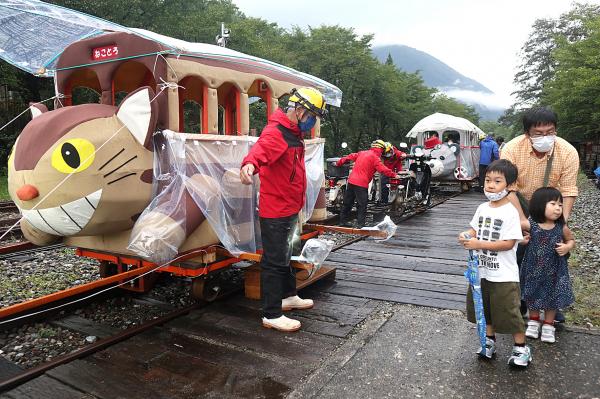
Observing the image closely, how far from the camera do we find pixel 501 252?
3.24m

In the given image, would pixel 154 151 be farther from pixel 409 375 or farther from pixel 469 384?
pixel 469 384

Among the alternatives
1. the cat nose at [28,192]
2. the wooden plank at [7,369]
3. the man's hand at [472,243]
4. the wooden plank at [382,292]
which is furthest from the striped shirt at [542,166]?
the wooden plank at [7,369]

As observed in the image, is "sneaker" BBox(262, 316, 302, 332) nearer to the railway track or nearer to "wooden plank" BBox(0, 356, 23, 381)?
"wooden plank" BBox(0, 356, 23, 381)

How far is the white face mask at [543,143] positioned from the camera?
354 centimetres

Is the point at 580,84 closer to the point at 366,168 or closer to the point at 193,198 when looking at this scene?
the point at 366,168

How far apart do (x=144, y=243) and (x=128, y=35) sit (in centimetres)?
182

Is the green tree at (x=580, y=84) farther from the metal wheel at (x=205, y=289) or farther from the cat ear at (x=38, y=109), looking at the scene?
the cat ear at (x=38, y=109)

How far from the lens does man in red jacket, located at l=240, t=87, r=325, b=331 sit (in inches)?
155

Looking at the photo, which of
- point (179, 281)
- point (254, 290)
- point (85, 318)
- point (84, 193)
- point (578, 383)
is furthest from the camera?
point (179, 281)

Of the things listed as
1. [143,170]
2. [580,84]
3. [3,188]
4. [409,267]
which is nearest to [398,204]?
[409,267]

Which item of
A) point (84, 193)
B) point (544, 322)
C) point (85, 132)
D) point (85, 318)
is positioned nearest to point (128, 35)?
point (85, 132)

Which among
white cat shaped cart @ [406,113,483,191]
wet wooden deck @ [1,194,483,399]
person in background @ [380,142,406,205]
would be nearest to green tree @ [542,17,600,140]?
white cat shaped cart @ [406,113,483,191]

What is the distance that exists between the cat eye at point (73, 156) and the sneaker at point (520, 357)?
3466mm

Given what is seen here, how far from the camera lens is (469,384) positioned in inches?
122
